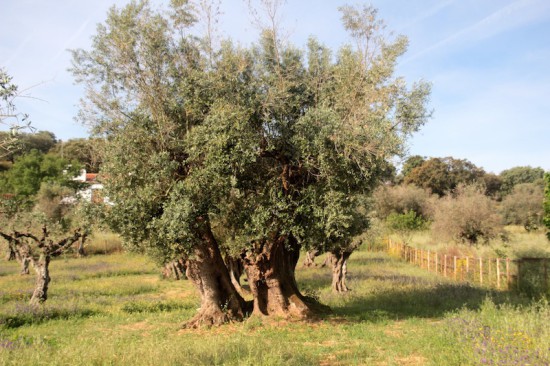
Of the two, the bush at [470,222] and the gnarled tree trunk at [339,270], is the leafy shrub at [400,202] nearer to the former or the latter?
the bush at [470,222]

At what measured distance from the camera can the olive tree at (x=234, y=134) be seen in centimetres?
1274

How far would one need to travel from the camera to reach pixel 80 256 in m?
43.1

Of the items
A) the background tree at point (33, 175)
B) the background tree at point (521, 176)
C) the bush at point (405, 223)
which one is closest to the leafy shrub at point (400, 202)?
the bush at point (405, 223)

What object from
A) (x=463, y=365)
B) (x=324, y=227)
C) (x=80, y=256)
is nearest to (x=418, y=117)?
(x=324, y=227)

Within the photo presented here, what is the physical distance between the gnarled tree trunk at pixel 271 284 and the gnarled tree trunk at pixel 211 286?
0.77 meters

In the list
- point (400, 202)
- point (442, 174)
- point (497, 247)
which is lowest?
Answer: point (497, 247)

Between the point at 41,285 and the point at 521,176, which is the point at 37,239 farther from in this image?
the point at 521,176

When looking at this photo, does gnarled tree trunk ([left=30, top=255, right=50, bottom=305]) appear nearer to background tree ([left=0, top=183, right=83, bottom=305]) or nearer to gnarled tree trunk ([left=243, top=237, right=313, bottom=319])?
background tree ([left=0, top=183, right=83, bottom=305])

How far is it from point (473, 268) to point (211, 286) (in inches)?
594

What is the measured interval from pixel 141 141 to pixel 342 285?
1282 cm

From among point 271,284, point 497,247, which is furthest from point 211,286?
point 497,247

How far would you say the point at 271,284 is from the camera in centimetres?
1531

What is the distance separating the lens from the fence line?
20844 millimetres

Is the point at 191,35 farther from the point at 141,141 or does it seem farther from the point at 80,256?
the point at 80,256
